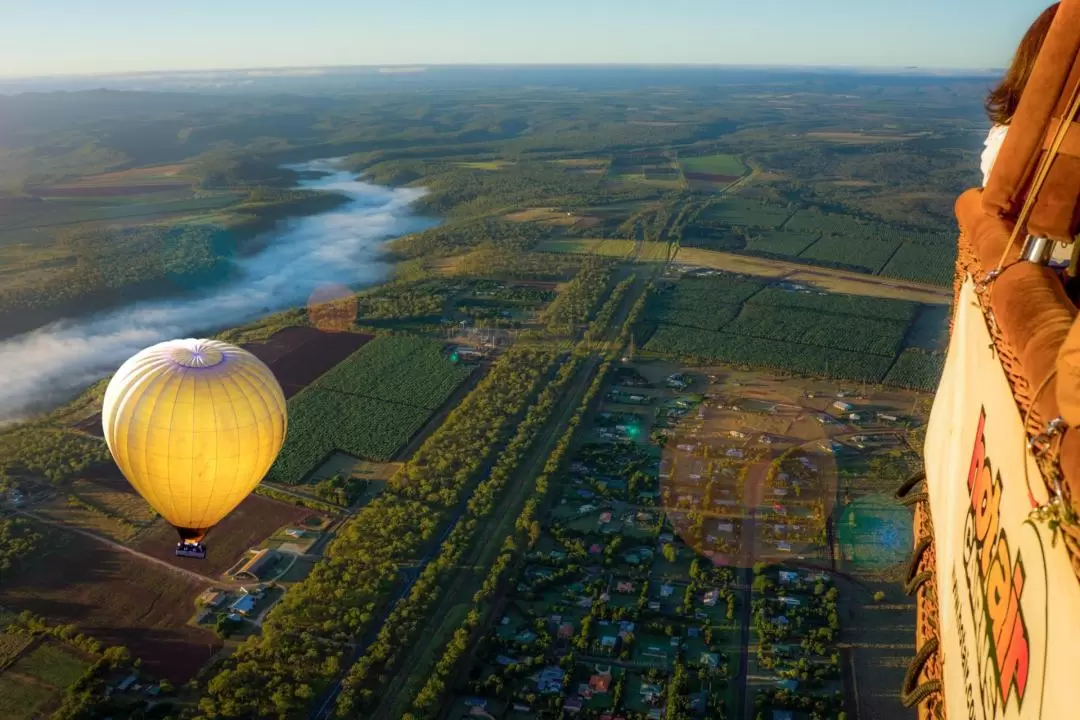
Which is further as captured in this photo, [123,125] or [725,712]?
[123,125]

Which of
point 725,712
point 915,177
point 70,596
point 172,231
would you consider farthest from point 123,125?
point 725,712

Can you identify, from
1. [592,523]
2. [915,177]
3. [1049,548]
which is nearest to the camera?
[1049,548]

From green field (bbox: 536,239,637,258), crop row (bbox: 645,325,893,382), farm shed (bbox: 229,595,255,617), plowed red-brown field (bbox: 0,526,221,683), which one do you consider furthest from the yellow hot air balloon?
green field (bbox: 536,239,637,258)

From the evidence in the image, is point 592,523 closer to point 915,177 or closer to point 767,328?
point 767,328

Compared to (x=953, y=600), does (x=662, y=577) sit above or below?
below

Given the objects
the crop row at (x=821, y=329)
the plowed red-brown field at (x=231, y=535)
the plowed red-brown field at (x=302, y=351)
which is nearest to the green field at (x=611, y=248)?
the crop row at (x=821, y=329)

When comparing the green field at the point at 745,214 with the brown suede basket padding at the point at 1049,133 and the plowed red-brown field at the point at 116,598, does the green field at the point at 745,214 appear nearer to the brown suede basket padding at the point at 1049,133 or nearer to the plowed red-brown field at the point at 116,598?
the plowed red-brown field at the point at 116,598
